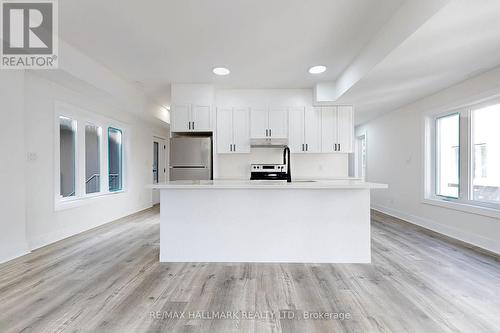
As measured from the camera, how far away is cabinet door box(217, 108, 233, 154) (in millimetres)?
4715

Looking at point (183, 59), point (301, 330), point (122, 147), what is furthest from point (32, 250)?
point (301, 330)

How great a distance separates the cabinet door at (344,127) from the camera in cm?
479

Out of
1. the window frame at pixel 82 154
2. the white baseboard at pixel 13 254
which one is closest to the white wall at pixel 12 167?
the white baseboard at pixel 13 254

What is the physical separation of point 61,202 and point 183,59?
2790 mm

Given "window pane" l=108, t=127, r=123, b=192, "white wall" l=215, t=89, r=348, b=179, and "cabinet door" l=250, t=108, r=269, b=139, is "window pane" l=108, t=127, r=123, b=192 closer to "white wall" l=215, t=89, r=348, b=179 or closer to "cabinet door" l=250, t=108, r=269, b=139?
"white wall" l=215, t=89, r=348, b=179

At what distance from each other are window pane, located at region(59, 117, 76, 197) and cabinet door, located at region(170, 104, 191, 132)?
61.3 inches

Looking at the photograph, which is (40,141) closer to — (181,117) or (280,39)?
(181,117)

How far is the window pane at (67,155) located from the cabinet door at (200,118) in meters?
1.90

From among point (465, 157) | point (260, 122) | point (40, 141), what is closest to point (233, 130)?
point (260, 122)

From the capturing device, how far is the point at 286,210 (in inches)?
113

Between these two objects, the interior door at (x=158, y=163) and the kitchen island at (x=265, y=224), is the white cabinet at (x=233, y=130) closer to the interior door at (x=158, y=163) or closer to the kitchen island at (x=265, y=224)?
the kitchen island at (x=265, y=224)

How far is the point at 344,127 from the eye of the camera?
4.81 m

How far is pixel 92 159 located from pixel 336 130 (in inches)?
181

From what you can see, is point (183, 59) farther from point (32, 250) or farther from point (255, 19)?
point (32, 250)
